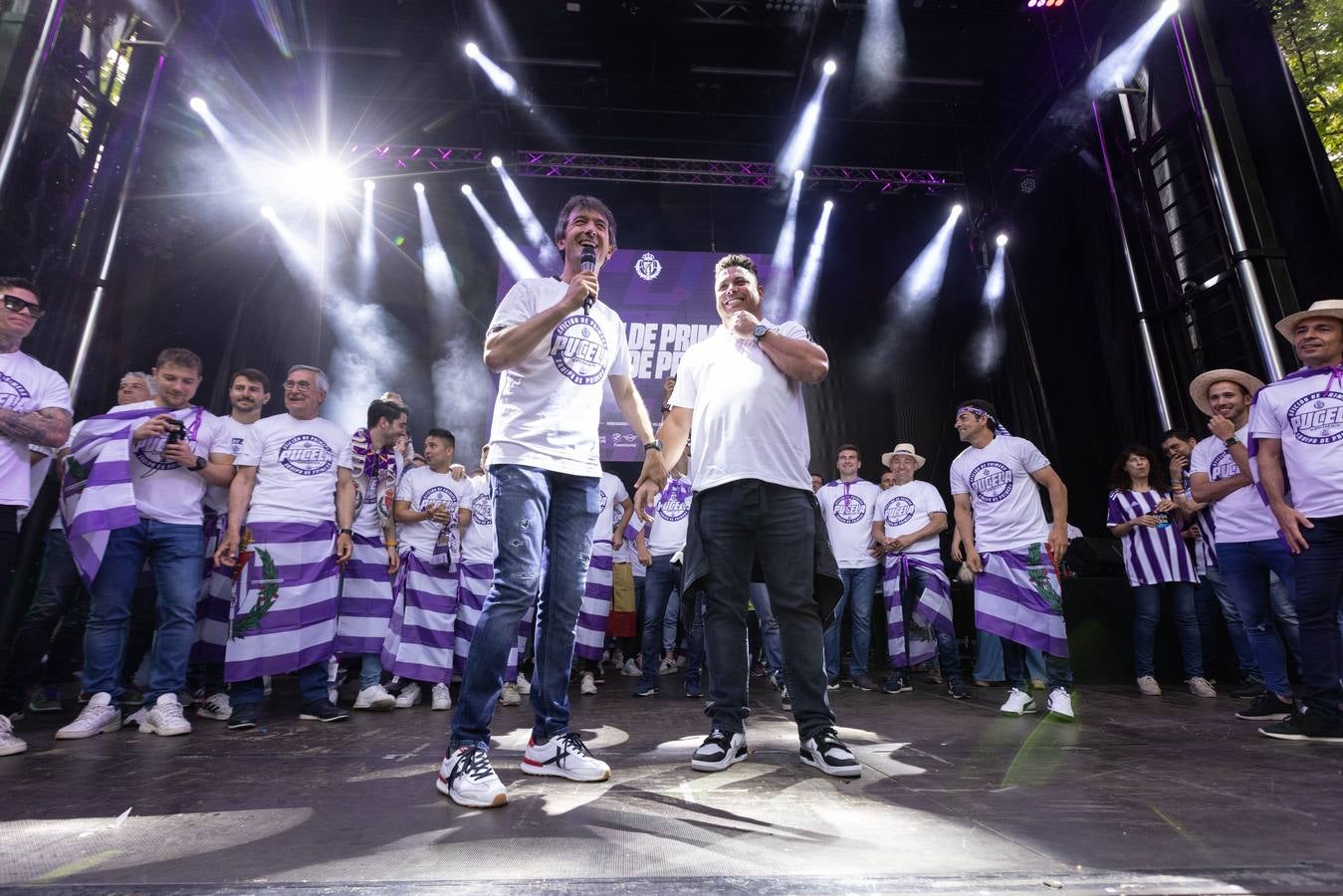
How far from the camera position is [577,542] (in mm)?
2264

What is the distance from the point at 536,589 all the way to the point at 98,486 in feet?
8.49

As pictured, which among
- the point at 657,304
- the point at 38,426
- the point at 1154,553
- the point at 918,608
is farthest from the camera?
the point at 657,304

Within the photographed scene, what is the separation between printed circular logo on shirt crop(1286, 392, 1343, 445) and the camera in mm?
3045

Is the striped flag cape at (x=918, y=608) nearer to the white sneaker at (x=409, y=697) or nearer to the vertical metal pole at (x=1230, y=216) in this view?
the vertical metal pole at (x=1230, y=216)

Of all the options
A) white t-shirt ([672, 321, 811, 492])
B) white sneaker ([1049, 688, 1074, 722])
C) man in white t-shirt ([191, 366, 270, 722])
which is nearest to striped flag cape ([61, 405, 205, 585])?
man in white t-shirt ([191, 366, 270, 722])

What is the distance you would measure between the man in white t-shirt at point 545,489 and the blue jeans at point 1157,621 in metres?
4.55

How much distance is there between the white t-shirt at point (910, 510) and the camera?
5.45 metres

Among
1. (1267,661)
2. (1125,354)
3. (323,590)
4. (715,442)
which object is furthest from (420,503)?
(1125,354)

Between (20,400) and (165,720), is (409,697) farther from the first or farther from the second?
(20,400)

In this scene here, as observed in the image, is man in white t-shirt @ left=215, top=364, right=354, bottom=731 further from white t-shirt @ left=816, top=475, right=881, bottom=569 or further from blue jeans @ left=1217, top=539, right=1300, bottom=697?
blue jeans @ left=1217, top=539, right=1300, bottom=697

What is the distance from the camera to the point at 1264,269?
5711 millimetres

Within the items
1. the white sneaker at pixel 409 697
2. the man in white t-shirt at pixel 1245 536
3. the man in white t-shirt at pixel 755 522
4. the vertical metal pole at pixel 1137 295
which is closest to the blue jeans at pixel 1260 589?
the man in white t-shirt at pixel 1245 536

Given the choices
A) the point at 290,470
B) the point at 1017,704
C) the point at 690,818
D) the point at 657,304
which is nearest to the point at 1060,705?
the point at 1017,704

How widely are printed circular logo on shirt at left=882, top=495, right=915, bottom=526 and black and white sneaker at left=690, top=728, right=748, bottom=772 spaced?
11.5 feet
